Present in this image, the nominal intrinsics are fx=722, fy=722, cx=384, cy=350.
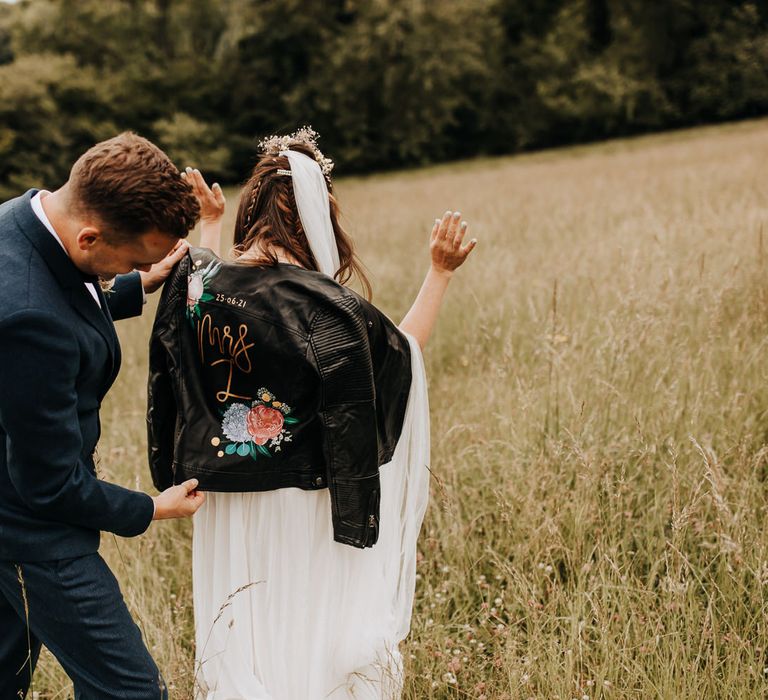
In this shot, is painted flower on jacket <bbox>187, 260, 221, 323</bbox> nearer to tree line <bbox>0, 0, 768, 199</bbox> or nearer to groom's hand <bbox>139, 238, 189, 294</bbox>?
groom's hand <bbox>139, 238, 189, 294</bbox>

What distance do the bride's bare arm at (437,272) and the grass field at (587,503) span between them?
0.55 meters

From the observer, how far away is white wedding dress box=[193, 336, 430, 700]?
219cm

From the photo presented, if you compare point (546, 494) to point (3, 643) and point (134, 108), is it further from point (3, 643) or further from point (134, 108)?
point (134, 108)

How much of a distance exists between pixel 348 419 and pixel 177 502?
1.64 feet

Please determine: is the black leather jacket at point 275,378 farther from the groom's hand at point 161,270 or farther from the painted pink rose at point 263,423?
the groom's hand at point 161,270

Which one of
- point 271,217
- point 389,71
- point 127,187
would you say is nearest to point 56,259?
point 127,187

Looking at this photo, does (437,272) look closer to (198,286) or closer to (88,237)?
(198,286)

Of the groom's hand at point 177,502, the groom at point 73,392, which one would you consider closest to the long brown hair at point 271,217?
the groom at point 73,392

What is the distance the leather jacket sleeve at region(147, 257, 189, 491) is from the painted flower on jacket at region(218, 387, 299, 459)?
248 mm

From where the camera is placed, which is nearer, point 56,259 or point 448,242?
point 56,259

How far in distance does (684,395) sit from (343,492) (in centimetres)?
201

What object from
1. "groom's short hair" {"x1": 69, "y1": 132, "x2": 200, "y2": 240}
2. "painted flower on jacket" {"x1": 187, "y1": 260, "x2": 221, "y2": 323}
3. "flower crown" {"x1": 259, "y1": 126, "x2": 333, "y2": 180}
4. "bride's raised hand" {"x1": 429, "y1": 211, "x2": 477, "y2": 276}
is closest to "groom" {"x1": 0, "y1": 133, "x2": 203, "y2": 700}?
"groom's short hair" {"x1": 69, "y1": 132, "x2": 200, "y2": 240}

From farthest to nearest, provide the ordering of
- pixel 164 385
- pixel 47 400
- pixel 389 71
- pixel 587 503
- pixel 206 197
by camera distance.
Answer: pixel 389 71, pixel 587 503, pixel 206 197, pixel 164 385, pixel 47 400

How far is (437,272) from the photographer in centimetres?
231
